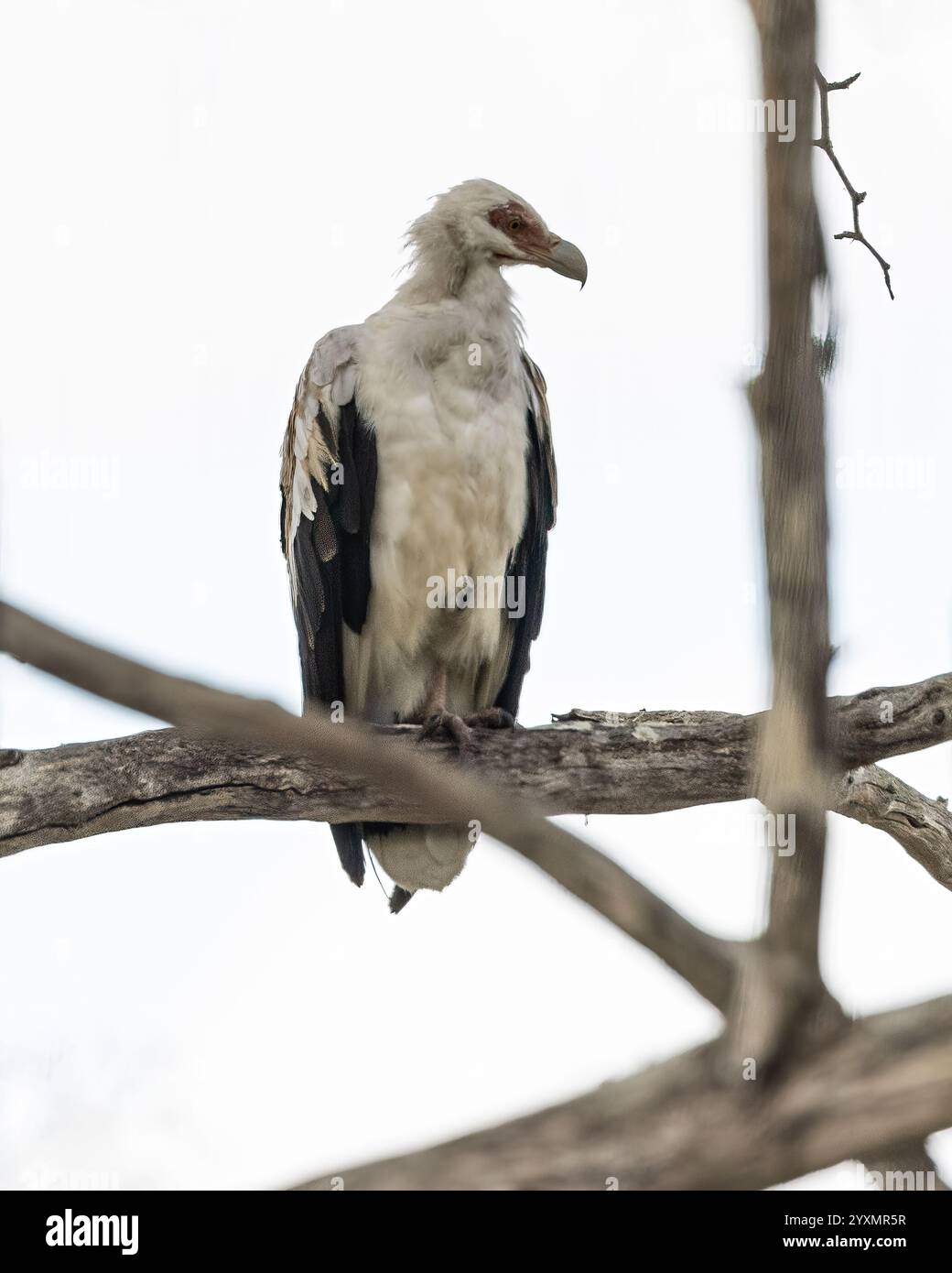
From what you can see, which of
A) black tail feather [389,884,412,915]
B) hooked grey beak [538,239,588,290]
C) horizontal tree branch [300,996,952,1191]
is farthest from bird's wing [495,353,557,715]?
horizontal tree branch [300,996,952,1191]

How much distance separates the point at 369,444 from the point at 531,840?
4.56 m

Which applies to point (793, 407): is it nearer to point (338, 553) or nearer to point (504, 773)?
point (504, 773)

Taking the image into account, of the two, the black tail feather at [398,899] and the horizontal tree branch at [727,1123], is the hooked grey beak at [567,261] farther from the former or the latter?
the horizontal tree branch at [727,1123]

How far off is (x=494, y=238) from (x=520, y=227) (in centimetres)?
14

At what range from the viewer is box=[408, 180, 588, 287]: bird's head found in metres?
5.80

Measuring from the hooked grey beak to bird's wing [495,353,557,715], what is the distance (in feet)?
1.35

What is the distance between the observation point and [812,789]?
1.11m

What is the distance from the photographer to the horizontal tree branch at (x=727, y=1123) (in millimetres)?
1155

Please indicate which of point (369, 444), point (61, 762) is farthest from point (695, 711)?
point (61, 762)

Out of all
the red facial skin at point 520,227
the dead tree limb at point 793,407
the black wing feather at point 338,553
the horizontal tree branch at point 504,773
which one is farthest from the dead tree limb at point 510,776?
the dead tree limb at point 793,407

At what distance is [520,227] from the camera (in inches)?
229

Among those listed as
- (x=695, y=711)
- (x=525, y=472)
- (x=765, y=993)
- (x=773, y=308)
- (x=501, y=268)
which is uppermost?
(x=501, y=268)

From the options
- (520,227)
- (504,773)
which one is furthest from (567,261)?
(504,773)
